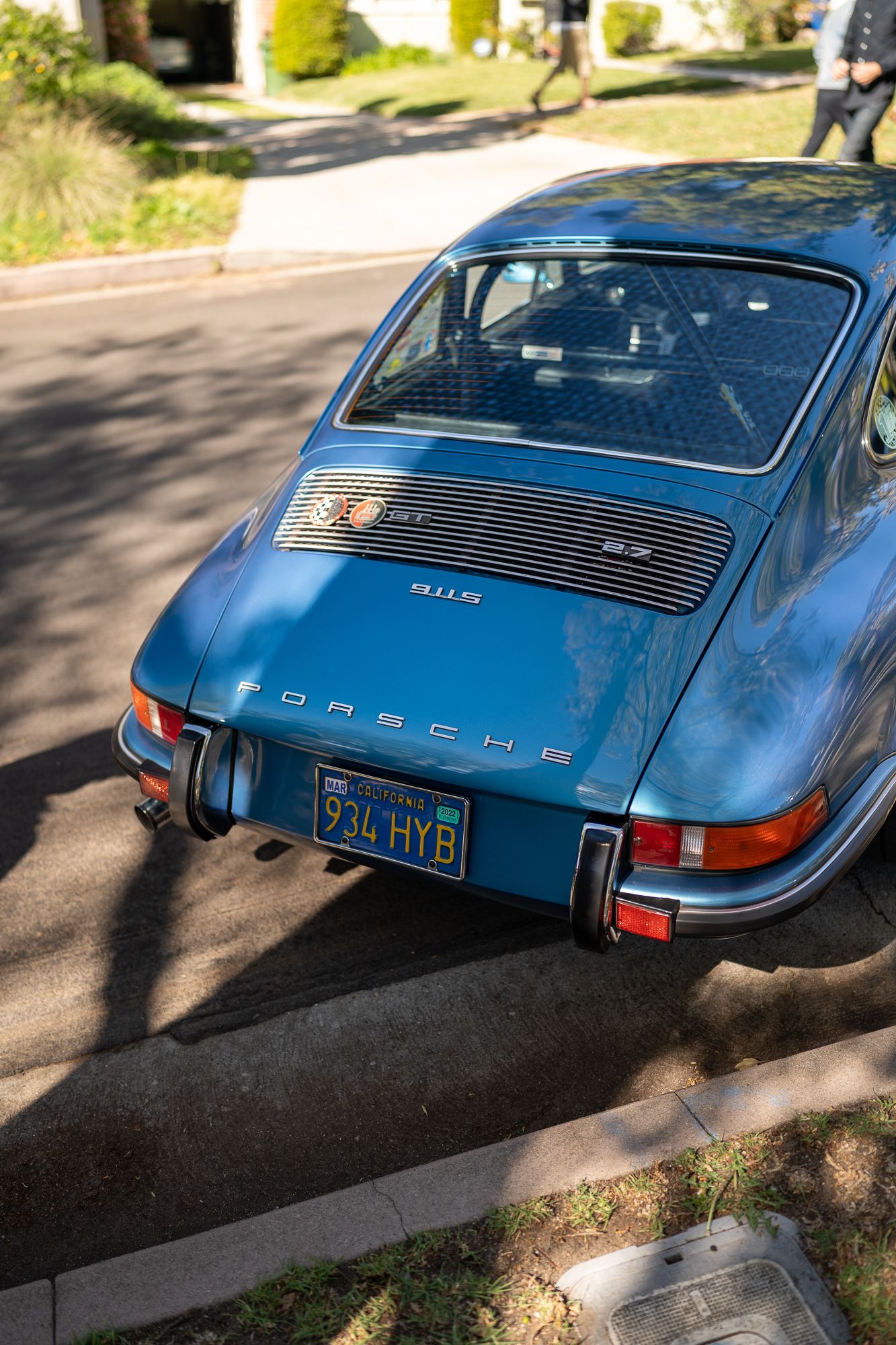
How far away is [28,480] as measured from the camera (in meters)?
6.40

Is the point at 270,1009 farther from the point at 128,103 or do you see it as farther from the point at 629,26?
the point at 629,26

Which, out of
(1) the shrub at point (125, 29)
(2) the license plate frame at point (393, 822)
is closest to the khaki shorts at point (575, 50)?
(1) the shrub at point (125, 29)

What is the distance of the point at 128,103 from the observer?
16328mm

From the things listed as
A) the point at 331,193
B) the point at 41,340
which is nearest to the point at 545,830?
the point at 41,340

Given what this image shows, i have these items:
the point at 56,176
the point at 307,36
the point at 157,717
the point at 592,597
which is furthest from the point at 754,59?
the point at 157,717

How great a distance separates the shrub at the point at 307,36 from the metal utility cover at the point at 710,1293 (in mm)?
35319

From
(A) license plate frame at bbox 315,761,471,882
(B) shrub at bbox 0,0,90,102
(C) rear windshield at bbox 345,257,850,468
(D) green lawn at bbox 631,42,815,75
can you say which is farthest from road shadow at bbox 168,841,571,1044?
(D) green lawn at bbox 631,42,815,75

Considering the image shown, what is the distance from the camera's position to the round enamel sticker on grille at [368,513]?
303cm

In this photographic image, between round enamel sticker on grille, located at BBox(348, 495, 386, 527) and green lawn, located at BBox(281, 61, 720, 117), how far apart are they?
20.3m

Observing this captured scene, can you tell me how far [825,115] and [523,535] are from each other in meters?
7.91

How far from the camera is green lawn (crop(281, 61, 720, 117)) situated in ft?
70.2

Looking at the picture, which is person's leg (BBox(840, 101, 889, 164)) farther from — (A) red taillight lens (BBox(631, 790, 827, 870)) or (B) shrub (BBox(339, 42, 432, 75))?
(B) shrub (BBox(339, 42, 432, 75))

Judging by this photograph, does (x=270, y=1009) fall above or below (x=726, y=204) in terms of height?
below

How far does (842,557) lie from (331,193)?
12300 mm
